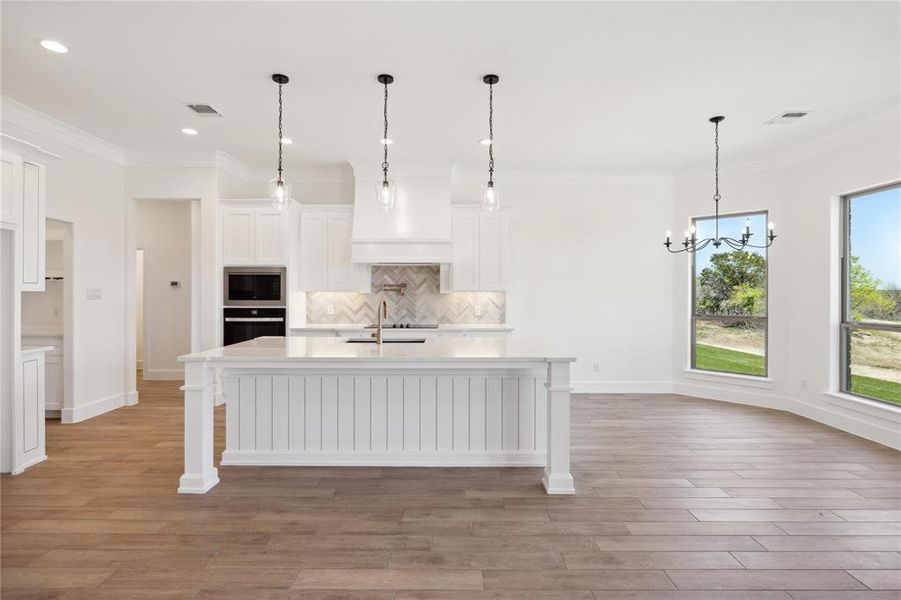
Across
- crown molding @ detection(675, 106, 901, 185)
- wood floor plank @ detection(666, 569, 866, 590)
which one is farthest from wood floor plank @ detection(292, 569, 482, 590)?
crown molding @ detection(675, 106, 901, 185)

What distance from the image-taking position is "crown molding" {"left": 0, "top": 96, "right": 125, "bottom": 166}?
412cm

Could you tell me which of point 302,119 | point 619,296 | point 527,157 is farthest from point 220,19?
point 619,296

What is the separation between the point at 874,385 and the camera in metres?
4.62

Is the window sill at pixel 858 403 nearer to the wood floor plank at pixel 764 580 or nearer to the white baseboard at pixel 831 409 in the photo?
the white baseboard at pixel 831 409

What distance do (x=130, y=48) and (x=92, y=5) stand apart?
1.51ft

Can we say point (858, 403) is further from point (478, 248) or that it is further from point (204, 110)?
point (204, 110)

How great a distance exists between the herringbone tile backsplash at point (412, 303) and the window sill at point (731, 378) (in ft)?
8.20

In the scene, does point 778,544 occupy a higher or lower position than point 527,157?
lower

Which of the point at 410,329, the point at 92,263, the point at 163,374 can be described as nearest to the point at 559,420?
the point at 410,329

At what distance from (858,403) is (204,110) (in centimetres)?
645

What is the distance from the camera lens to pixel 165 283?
7.30m

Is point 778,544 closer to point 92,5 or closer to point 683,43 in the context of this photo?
point 683,43

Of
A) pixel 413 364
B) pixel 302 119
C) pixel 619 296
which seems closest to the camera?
pixel 413 364

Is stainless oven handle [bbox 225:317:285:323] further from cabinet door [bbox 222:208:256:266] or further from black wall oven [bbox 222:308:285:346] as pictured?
cabinet door [bbox 222:208:256:266]
